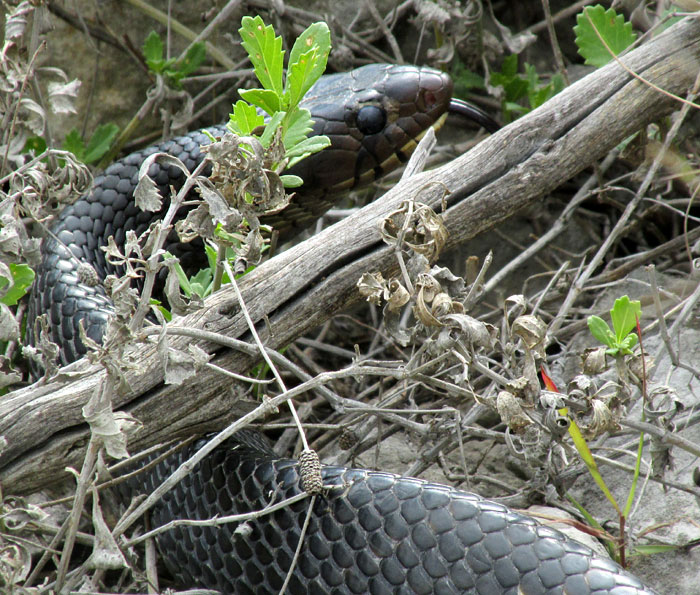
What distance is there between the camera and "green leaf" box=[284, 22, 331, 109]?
1.89m

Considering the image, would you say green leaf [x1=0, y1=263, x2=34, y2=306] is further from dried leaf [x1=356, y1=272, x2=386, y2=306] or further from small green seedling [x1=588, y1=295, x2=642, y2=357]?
small green seedling [x1=588, y1=295, x2=642, y2=357]

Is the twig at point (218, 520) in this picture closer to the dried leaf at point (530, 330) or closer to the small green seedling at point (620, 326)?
the dried leaf at point (530, 330)

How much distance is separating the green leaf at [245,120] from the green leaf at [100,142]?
1692mm

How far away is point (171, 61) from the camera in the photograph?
139 inches

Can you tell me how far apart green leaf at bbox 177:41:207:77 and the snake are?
56 centimetres

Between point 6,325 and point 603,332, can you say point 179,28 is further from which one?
point 603,332

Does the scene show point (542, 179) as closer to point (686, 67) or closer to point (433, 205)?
point (433, 205)

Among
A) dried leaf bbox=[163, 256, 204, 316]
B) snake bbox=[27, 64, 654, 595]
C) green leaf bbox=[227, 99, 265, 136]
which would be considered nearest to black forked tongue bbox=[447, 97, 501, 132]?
snake bbox=[27, 64, 654, 595]

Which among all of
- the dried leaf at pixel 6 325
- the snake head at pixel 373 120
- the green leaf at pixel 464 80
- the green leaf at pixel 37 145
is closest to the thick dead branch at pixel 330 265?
the dried leaf at pixel 6 325

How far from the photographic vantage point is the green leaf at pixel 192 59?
3539 millimetres

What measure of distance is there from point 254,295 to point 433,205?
1.85 ft

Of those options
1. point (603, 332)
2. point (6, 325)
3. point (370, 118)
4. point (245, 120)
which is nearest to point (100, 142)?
Result: point (370, 118)

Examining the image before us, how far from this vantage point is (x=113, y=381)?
→ 63.4 inches

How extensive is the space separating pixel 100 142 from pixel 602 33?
6.90 feet
